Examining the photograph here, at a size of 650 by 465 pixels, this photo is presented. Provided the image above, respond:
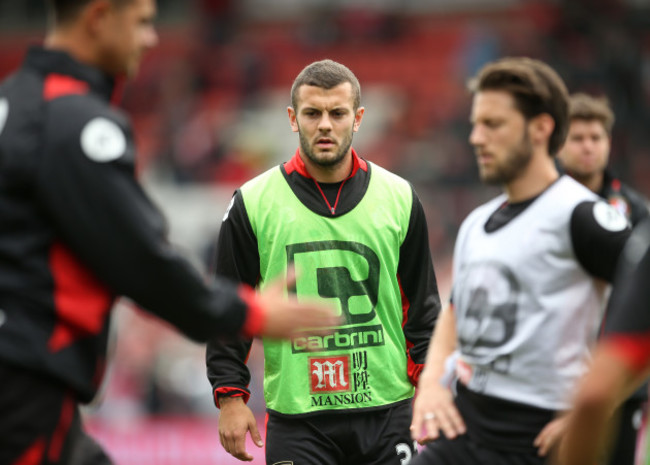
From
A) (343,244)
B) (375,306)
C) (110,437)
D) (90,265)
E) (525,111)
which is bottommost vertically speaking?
(110,437)

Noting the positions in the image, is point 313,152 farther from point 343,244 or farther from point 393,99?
point 393,99

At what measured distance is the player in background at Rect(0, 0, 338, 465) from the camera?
2.88m

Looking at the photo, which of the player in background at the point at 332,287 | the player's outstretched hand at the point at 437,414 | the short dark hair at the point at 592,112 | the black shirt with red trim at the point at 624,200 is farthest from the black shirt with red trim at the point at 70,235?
the short dark hair at the point at 592,112

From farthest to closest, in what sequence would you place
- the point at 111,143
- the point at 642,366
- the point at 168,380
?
the point at 168,380 → the point at 111,143 → the point at 642,366

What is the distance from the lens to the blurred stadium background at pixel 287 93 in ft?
51.5

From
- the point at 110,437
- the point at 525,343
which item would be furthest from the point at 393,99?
the point at 525,343

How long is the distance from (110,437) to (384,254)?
28.5 ft

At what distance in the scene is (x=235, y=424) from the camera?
16.0 ft

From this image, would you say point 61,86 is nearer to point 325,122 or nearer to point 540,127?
point 540,127

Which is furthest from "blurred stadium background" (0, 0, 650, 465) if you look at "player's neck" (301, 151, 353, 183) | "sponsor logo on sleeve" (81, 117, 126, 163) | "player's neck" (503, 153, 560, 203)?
"sponsor logo on sleeve" (81, 117, 126, 163)

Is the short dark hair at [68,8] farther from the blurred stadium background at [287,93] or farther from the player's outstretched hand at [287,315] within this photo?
the blurred stadium background at [287,93]

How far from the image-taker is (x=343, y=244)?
493cm

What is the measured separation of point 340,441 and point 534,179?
66.3 inches

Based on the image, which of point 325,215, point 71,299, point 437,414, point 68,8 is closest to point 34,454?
point 71,299
